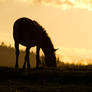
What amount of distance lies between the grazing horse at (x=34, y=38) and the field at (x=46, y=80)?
13.1 ft

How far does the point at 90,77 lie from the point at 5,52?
410ft

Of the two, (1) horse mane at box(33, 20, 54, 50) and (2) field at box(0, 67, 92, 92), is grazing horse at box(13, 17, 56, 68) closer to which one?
(1) horse mane at box(33, 20, 54, 50)

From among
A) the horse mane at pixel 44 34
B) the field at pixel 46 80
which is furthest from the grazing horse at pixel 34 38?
the field at pixel 46 80

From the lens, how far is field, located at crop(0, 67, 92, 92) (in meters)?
21.2

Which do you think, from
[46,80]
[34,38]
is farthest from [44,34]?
[46,80]

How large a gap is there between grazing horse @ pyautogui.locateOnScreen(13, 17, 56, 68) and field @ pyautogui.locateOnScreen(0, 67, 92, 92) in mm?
3986

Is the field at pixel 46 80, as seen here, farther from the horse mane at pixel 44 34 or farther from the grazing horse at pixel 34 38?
the horse mane at pixel 44 34

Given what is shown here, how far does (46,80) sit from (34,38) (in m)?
6.41

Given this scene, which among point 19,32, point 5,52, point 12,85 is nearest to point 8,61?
point 5,52

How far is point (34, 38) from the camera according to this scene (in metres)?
30.0

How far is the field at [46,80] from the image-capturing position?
21.2 metres

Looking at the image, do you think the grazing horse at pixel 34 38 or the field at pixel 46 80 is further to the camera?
the grazing horse at pixel 34 38

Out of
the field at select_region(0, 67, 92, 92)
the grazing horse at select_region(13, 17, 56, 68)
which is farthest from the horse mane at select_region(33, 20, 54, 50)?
the field at select_region(0, 67, 92, 92)

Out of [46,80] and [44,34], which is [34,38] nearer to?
[44,34]
